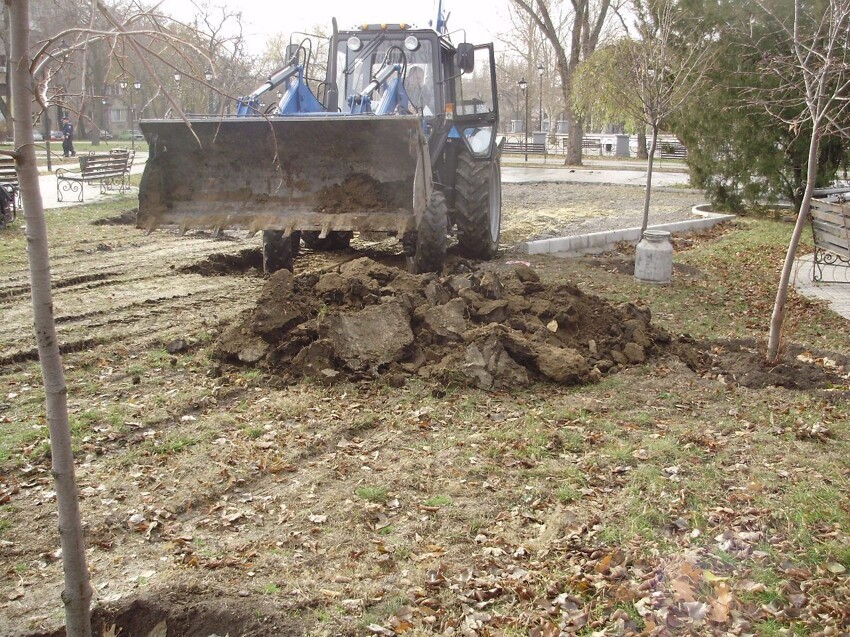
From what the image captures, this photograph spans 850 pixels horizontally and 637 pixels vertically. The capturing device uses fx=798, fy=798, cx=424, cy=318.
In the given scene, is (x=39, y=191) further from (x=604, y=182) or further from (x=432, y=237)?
(x=604, y=182)

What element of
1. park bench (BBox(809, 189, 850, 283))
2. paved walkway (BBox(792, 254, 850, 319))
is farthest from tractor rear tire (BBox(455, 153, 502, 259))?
park bench (BBox(809, 189, 850, 283))

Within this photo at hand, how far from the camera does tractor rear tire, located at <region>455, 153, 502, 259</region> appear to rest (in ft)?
33.9

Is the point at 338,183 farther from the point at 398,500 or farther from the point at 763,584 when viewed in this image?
the point at 763,584

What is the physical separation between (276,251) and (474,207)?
2597 mm

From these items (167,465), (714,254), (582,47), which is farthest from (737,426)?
(582,47)

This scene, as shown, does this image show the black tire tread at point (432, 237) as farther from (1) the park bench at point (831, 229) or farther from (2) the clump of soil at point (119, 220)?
(2) the clump of soil at point (119, 220)

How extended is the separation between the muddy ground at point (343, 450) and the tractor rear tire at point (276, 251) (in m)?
1.14

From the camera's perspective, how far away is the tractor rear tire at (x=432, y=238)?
914 cm

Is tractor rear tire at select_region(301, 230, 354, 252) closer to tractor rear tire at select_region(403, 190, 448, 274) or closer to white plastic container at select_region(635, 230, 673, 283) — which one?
tractor rear tire at select_region(403, 190, 448, 274)

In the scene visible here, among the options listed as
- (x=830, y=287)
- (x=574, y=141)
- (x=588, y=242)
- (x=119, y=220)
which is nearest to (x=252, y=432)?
(x=830, y=287)

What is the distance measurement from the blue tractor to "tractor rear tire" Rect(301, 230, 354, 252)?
1173mm

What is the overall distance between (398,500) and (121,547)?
1.42 m

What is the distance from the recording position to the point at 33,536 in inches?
158

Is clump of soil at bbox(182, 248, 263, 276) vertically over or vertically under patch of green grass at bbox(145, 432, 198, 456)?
over
